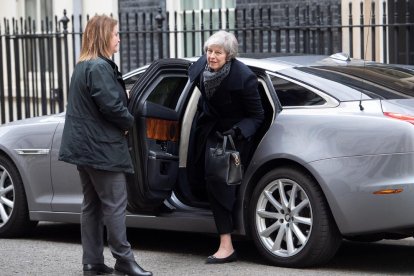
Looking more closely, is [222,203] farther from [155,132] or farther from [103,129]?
[103,129]

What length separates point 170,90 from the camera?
27.3ft

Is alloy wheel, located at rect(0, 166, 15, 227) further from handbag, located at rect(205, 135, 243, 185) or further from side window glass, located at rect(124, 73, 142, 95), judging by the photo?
handbag, located at rect(205, 135, 243, 185)

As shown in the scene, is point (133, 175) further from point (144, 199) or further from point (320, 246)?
point (320, 246)

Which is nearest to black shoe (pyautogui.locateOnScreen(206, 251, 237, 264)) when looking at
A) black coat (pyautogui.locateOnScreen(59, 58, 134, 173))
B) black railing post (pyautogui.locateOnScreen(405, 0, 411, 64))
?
black coat (pyautogui.locateOnScreen(59, 58, 134, 173))

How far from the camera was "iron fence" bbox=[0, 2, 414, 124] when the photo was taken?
11.8 meters

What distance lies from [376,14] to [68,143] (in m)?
6.47

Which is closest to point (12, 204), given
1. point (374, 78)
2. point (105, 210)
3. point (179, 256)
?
point (179, 256)

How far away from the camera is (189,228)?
801cm

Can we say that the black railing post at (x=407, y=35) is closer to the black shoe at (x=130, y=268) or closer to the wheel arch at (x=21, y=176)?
the wheel arch at (x=21, y=176)

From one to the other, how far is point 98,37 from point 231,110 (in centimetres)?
111

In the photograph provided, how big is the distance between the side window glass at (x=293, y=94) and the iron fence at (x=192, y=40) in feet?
11.3

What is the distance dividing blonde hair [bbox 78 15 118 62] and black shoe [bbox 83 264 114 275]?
134cm

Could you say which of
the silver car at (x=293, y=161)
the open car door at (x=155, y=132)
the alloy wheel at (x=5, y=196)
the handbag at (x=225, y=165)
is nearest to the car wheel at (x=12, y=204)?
the alloy wheel at (x=5, y=196)

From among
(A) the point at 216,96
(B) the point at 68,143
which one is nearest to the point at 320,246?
(A) the point at 216,96
